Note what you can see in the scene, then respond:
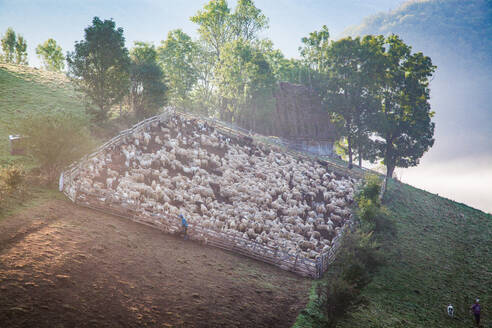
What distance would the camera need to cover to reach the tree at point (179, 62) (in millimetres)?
55406

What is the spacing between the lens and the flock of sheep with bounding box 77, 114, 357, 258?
24016mm

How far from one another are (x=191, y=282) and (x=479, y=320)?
19.0 meters

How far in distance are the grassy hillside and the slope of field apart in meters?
33.1

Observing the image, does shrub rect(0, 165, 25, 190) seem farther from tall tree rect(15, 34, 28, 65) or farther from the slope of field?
tall tree rect(15, 34, 28, 65)

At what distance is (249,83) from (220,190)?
2532cm

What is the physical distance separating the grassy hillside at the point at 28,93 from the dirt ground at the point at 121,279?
17145mm

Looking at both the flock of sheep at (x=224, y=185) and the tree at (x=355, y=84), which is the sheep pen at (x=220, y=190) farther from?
the tree at (x=355, y=84)

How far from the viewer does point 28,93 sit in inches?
1698

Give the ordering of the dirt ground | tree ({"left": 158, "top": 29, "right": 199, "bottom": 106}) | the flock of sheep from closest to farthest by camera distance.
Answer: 1. the dirt ground
2. the flock of sheep
3. tree ({"left": 158, "top": 29, "right": 199, "bottom": 106})

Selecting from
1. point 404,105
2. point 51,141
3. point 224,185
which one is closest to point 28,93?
point 51,141

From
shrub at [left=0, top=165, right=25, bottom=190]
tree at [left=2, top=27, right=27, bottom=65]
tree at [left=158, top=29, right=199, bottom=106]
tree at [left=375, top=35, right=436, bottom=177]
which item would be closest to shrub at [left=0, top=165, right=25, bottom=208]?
shrub at [left=0, top=165, right=25, bottom=190]

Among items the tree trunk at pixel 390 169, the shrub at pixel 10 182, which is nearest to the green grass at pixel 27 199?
the shrub at pixel 10 182

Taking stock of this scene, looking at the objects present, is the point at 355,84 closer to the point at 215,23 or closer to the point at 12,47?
the point at 215,23

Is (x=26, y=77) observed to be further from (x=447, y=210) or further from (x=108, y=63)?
(x=447, y=210)
